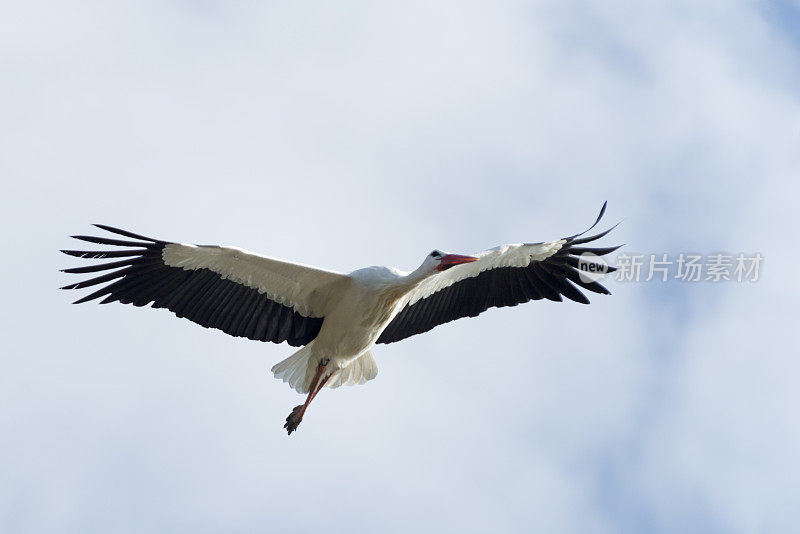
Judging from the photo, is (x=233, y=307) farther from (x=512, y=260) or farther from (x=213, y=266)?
(x=512, y=260)

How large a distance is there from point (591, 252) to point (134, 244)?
3.79m

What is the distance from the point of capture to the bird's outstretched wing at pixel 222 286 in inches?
413

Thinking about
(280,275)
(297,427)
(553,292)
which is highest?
(553,292)

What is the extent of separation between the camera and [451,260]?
10445 millimetres

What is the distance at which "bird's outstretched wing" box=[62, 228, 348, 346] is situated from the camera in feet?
34.4

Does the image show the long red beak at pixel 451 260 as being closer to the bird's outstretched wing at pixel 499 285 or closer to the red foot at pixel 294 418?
the bird's outstretched wing at pixel 499 285

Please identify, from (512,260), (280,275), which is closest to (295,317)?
(280,275)

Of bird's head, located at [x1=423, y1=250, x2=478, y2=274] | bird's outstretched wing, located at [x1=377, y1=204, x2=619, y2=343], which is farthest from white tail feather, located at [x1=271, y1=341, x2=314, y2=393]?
bird's head, located at [x1=423, y1=250, x2=478, y2=274]

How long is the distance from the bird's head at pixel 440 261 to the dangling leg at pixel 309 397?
1333mm

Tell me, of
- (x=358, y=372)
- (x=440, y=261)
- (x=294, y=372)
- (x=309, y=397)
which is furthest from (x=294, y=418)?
(x=440, y=261)

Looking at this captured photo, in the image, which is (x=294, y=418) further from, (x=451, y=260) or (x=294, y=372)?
(x=451, y=260)

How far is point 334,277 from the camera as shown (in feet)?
35.3

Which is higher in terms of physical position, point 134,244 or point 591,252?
point 591,252

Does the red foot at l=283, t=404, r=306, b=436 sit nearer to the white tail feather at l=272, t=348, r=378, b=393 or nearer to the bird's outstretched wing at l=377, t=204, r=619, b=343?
the white tail feather at l=272, t=348, r=378, b=393
